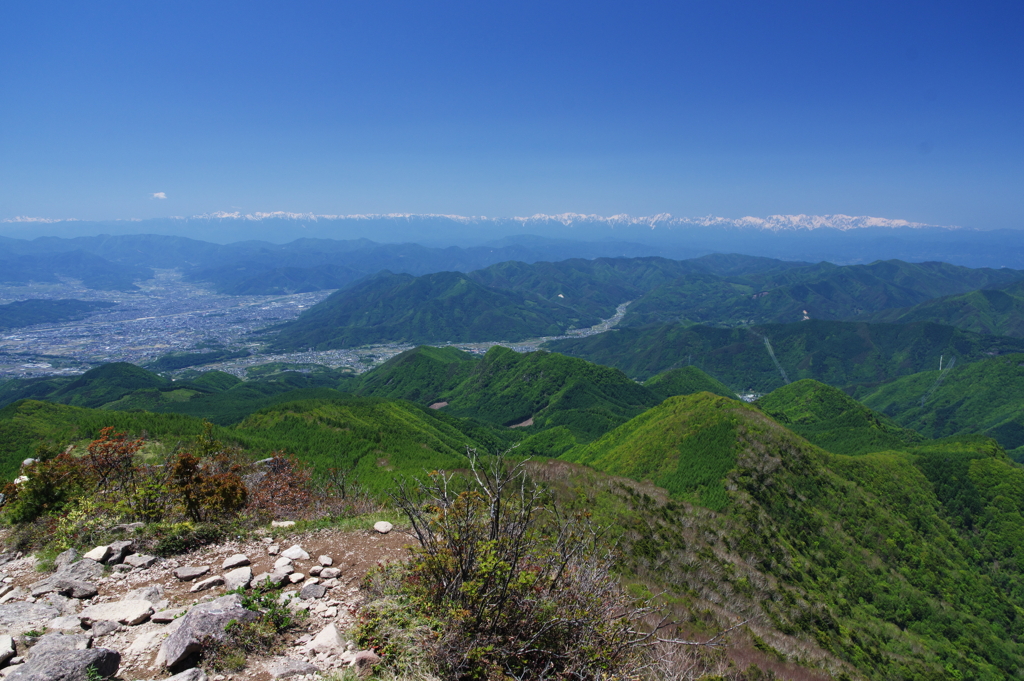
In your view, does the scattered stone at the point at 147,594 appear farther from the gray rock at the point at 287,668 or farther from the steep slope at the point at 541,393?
the steep slope at the point at 541,393

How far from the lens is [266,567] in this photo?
11.7 meters

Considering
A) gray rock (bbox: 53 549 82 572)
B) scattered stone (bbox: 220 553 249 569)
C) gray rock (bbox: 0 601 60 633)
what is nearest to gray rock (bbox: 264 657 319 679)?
scattered stone (bbox: 220 553 249 569)

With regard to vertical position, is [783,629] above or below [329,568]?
below

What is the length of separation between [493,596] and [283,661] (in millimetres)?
3950

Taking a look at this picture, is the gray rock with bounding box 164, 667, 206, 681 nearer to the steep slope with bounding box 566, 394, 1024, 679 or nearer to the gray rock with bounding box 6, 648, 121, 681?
the gray rock with bounding box 6, 648, 121, 681

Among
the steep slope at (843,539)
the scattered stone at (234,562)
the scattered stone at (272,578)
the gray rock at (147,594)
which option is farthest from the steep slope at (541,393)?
the gray rock at (147,594)

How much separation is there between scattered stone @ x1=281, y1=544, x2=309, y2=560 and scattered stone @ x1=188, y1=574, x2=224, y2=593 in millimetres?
1619

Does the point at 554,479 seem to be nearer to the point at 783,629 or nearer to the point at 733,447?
the point at 783,629

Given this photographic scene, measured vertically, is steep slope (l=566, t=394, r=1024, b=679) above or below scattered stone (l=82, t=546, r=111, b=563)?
below

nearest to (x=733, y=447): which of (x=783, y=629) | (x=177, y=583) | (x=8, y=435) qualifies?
(x=783, y=629)

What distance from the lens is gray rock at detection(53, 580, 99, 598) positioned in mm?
9992

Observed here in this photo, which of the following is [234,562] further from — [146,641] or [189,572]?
[146,641]

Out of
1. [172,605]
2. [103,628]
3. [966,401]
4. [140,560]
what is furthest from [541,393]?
[103,628]

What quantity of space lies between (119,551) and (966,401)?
662ft
